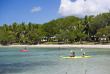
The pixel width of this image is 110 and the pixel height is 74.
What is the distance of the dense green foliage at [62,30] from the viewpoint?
97.1 meters

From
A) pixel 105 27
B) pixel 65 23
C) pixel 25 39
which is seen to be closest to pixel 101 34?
pixel 105 27

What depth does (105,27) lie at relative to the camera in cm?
9575

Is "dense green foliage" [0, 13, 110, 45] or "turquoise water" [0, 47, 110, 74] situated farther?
"dense green foliage" [0, 13, 110, 45]

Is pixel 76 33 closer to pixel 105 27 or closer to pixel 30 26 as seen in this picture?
pixel 105 27

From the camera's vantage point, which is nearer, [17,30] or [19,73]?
[19,73]

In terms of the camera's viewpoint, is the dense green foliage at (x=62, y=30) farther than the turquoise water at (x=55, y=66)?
Yes

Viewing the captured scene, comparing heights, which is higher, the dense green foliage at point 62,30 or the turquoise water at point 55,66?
the dense green foliage at point 62,30

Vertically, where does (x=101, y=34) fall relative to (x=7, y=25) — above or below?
below

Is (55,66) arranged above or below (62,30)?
below

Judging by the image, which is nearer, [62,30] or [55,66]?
[55,66]

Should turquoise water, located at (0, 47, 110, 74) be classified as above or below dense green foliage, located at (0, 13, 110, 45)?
below

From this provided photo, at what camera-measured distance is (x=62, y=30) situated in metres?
103

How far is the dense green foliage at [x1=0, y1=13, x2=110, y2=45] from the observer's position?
318ft

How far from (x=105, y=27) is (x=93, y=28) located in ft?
21.8
